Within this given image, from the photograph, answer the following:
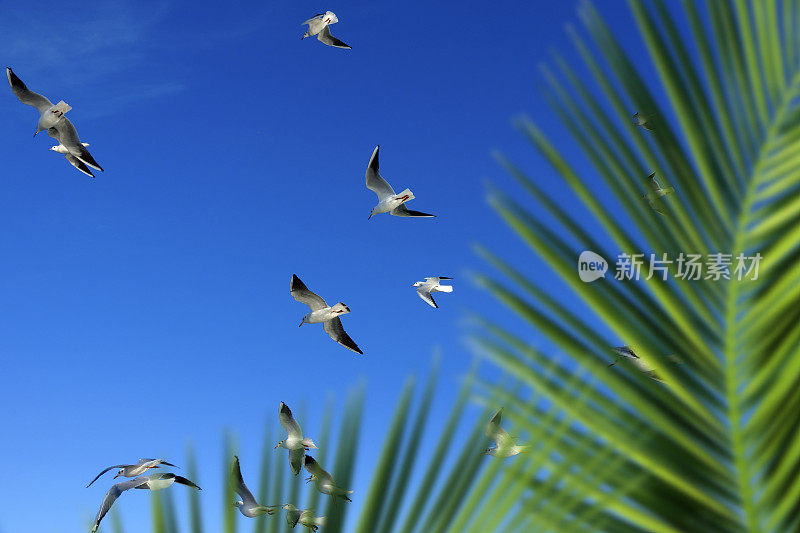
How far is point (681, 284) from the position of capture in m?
1.06

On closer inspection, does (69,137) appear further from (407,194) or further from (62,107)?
(407,194)

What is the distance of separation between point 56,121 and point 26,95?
0.42ft

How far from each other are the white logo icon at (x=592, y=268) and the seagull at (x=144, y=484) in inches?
29.2

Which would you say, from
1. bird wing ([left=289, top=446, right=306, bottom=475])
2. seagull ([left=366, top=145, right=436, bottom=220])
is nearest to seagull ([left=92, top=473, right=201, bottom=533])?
bird wing ([left=289, top=446, right=306, bottom=475])

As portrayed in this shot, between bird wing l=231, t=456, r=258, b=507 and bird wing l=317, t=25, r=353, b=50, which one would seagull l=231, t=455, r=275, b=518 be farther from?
bird wing l=317, t=25, r=353, b=50

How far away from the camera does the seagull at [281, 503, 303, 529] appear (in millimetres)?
1071

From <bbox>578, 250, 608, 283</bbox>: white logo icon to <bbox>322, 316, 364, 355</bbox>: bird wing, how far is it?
27.5 inches

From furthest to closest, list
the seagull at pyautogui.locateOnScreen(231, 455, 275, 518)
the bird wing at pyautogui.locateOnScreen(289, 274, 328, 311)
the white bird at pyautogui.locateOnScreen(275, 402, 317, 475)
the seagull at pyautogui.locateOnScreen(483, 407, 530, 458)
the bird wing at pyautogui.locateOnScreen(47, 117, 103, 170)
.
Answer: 1. the bird wing at pyautogui.locateOnScreen(47, 117, 103, 170)
2. the bird wing at pyautogui.locateOnScreen(289, 274, 328, 311)
3. the white bird at pyautogui.locateOnScreen(275, 402, 317, 475)
4. the seagull at pyautogui.locateOnScreen(231, 455, 275, 518)
5. the seagull at pyautogui.locateOnScreen(483, 407, 530, 458)

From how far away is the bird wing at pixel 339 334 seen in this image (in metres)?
1.62

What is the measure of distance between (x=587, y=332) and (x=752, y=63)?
542mm

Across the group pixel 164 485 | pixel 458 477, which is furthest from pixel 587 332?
pixel 164 485

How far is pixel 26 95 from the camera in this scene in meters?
1.95

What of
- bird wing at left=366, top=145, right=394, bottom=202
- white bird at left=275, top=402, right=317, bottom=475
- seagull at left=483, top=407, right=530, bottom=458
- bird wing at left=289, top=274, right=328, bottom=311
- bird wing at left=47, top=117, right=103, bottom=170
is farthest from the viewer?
bird wing at left=47, top=117, right=103, bottom=170

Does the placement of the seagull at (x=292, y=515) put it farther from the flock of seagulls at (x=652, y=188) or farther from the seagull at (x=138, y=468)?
the flock of seagulls at (x=652, y=188)
